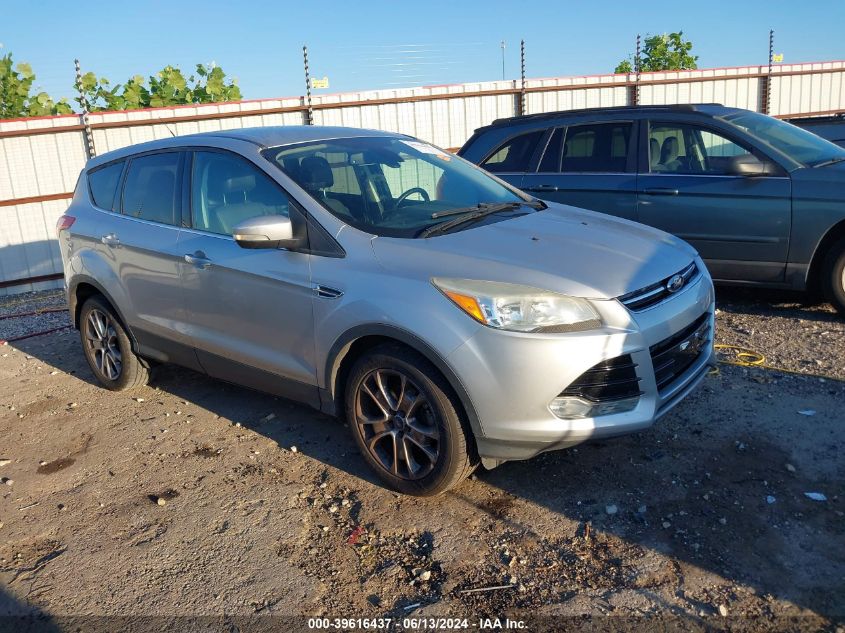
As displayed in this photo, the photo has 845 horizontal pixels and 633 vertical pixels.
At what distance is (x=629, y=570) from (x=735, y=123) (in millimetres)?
4443

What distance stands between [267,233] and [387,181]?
36.2 inches

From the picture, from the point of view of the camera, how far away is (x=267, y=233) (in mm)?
3729

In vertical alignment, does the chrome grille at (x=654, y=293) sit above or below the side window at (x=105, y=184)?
below

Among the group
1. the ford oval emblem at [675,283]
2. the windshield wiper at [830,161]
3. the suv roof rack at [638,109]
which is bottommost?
the ford oval emblem at [675,283]

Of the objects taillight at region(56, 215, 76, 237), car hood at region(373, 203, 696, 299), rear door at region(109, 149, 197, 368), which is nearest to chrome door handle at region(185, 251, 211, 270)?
rear door at region(109, 149, 197, 368)

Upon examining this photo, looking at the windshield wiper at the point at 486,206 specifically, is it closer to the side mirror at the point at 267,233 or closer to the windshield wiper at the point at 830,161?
the side mirror at the point at 267,233

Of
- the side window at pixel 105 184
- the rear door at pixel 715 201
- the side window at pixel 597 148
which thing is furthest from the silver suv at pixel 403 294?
the side window at pixel 597 148

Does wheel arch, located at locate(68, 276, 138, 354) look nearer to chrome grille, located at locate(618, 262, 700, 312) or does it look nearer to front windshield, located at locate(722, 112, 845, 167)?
chrome grille, located at locate(618, 262, 700, 312)

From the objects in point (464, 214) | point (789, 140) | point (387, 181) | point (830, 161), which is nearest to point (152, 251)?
point (387, 181)

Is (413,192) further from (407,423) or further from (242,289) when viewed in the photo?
(407,423)

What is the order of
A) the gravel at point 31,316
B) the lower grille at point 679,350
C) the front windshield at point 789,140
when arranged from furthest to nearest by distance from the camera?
the gravel at point 31,316 → the front windshield at point 789,140 → the lower grille at point 679,350

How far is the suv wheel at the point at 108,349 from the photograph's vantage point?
5.31 m

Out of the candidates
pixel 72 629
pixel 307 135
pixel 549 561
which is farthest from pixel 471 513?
pixel 307 135

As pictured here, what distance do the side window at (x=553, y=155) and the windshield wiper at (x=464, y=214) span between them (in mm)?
2603
